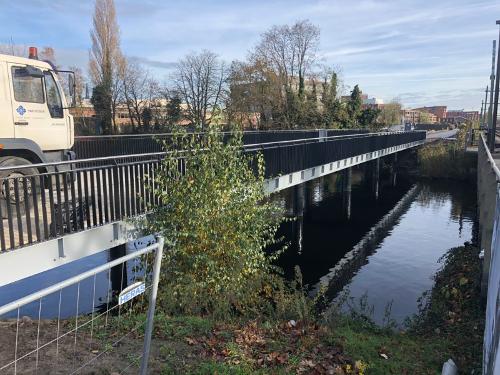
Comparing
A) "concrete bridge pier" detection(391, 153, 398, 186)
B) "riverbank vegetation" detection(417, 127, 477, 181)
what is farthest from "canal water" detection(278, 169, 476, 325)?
"concrete bridge pier" detection(391, 153, 398, 186)

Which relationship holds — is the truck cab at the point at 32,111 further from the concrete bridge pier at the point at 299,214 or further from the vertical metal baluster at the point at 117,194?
the concrete bridge pier at the point at 299,214

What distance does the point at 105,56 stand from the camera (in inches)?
1670

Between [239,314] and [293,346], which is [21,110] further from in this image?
[293,346]

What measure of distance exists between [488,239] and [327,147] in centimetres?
946

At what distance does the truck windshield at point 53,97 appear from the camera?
8.94 meters

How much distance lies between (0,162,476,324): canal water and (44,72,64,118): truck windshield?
3845mm

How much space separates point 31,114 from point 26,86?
52cm

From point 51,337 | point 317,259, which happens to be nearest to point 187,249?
point 51,337

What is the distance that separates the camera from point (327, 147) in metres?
18.0

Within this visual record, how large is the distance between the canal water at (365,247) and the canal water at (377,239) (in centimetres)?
2

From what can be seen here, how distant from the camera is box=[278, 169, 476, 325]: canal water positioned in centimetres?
1252

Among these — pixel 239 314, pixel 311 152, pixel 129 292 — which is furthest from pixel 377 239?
pixel 129 292

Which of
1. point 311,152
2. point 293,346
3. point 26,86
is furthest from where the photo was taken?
point 311,152

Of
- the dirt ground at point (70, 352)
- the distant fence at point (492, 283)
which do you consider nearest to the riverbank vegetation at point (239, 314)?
the dirt ground at point (70, 352)
